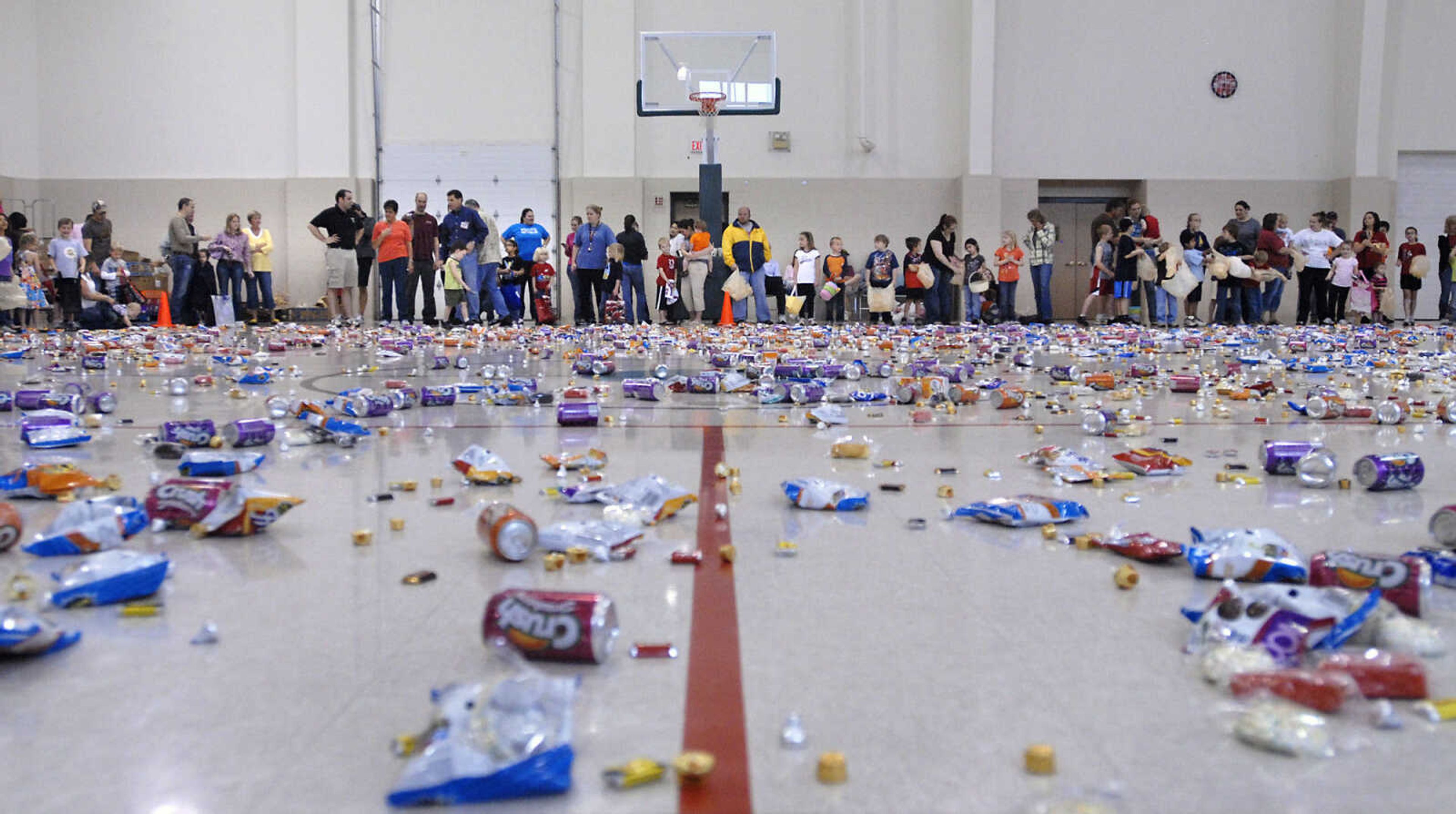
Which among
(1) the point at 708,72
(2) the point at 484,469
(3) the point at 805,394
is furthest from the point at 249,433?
(1) the point at 708,72

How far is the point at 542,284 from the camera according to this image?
1650cm

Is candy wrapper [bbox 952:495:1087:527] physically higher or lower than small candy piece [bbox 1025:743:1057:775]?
higher

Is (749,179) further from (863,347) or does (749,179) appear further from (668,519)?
(668,519)

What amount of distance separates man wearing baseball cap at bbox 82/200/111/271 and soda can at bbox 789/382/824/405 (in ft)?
38.2

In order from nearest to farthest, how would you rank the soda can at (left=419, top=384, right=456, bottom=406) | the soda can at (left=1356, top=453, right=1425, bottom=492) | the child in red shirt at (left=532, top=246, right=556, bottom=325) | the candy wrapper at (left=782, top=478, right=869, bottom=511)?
1. the candy wrapper at (left=782, top=478, right=869, bottom=511)
2. the soda can at (left=1356, top=453, right=1425, bottom=492)
3. the soda can at (left=419, top=384, right=456, bottom=406)
4. the child in red shirt at (left=532, top=246, right=556, bottom=325)

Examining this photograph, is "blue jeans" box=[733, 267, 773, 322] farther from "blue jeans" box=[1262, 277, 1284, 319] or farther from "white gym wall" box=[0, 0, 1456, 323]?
"blue jeans" box=[1262, 277, 1284, 319]

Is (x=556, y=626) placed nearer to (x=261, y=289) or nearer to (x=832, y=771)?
(x=832, y=771)

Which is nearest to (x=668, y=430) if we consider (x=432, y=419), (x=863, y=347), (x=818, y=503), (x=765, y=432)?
(x=765, y=432)

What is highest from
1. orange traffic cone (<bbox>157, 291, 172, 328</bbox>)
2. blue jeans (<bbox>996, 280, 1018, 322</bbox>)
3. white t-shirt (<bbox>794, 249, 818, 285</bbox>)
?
white t-shirt (<bbox>794, 249, 818, 285</bbox>)

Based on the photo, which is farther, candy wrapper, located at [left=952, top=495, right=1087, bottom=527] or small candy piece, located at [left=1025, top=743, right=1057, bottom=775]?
candy wrapper, located at [left=952, top=495, right=1087, bottom=527]

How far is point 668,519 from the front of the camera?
10.7 ft

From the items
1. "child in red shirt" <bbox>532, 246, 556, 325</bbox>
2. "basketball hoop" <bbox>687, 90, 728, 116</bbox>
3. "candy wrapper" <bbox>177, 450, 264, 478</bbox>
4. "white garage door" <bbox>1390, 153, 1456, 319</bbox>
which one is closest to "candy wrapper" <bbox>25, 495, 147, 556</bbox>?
"candy wrapper" <bbox>177, 450, 264, 478</bbox>

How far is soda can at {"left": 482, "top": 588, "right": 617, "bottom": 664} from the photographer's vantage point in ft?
6.79

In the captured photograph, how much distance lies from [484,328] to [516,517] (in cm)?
1101
